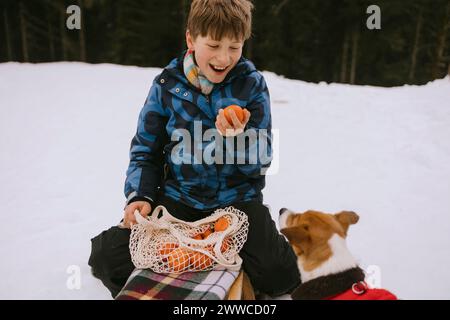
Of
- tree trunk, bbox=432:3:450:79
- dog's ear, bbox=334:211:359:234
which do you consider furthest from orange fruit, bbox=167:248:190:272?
tree trunk, bbox=432:3:450:79

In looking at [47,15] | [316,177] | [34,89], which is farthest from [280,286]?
[47,15]

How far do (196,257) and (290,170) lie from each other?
242 centimetres

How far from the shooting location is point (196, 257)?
227cm

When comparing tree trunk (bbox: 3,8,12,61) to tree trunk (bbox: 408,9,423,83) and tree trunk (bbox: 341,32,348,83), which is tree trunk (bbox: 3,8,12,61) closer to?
tree trunk (bbox: 341,32,348,83)

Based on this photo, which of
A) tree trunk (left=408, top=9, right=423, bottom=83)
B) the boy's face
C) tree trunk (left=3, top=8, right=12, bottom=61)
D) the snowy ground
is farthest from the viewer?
tree trunk (left=3, top=8, right=12, bottom=61)

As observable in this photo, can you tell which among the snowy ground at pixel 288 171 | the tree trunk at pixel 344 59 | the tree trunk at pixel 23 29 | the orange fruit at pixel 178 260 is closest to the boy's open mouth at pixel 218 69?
the orange fruit at pixel 178 260

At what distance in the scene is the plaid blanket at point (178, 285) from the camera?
2088mm

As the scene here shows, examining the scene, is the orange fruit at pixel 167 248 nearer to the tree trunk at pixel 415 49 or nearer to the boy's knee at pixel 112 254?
the boy's knee at pixel 112 254

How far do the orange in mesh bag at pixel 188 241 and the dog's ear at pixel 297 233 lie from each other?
348mm

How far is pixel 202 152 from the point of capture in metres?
2.47

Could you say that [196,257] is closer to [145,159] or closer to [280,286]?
[280,286]

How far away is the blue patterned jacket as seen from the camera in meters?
2.49

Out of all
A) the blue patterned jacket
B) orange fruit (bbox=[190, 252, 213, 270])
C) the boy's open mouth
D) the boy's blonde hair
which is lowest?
orange fruit (bbox=[190, 252, 213, 270])
